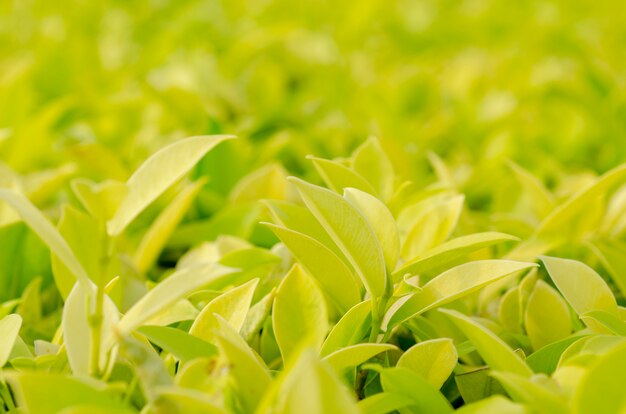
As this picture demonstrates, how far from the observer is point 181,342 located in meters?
0.80

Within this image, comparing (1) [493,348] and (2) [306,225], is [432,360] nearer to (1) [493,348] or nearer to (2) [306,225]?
(1) [493,348]

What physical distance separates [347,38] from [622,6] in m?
1.10

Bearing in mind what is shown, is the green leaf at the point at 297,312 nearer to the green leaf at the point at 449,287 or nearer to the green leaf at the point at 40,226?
the green leaf at the point at 449,287

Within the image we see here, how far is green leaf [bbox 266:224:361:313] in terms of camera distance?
2.80 feet

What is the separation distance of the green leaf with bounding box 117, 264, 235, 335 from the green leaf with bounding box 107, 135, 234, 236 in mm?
98

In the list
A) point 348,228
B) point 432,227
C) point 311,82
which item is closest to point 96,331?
point 348,228

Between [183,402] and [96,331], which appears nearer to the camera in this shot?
[183,402]

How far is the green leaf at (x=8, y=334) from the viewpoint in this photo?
2.70 feet

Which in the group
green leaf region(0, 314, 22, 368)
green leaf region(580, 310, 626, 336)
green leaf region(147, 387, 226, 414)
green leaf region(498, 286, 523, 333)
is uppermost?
green leaf region(0, 314, 22, 368)

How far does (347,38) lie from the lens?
2670mm

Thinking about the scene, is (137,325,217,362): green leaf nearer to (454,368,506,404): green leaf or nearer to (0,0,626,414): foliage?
(0,0,626,414): foliage

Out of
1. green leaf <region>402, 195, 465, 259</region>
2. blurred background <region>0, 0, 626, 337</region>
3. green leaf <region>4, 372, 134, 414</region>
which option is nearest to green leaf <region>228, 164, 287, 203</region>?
blurred background <region>0, 0, 626, 337</region>

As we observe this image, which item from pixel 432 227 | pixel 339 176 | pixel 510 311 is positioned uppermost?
pixel 339 176

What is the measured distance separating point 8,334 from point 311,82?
Result: 1.48 meters
